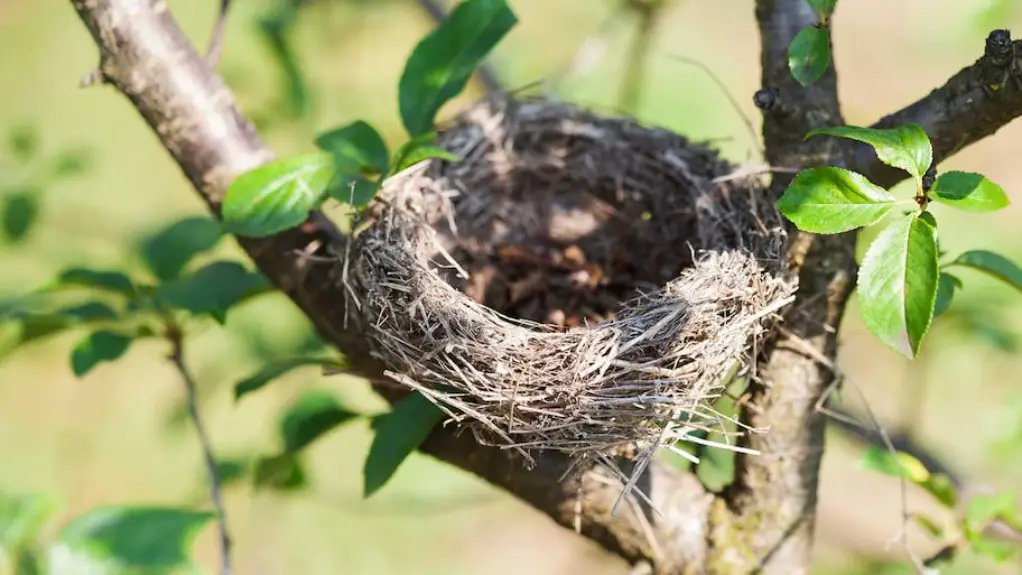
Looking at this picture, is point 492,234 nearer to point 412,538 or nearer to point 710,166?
point 710,166

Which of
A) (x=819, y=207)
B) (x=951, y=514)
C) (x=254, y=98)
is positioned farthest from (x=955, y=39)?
(x=254, y=98)

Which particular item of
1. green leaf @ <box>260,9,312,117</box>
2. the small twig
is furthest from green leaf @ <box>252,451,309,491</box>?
green leaf @ <box>260,9,312,117</box>

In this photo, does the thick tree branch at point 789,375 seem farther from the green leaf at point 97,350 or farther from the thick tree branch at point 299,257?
the green leaf at point 97,350

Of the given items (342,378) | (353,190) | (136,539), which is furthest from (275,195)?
(342,378)

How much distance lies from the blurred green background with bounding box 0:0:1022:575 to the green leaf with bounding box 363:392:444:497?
127cm

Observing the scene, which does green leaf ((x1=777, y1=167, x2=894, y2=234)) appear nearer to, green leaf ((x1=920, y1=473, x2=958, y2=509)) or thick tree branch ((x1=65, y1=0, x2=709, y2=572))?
thick tree branch ((x1=65, y1=0, x2=709, y2=572))

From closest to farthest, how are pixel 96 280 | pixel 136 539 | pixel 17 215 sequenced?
pixel 136 539
pixel 96 280
pixel 17 215

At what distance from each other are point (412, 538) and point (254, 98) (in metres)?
1.56

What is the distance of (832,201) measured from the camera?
2.40 ft

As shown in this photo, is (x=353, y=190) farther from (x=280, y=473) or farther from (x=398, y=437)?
(x=280, y=473)

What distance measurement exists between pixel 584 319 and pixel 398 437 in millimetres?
300

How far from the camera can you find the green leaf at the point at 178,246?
1.31 meters

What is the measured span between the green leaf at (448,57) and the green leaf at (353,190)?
0.14 meters

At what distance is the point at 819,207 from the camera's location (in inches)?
28.8
